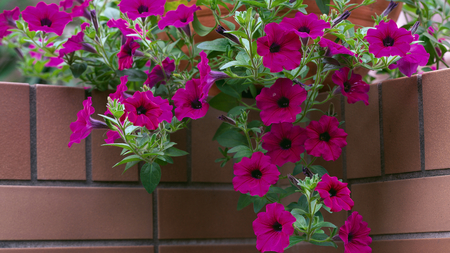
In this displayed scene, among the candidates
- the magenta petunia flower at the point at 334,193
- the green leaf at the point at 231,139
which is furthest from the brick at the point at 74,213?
the magenta petunia flower at the point at 334,193

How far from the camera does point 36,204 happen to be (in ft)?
2.93

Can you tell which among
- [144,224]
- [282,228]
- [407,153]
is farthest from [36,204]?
[407,153]

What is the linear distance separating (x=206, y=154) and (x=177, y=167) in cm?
9

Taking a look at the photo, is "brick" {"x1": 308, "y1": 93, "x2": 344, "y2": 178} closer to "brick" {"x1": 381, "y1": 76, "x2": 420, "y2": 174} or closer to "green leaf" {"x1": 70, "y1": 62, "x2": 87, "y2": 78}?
"brick" {"x1": 381, "y1": 76, "x2": 420, "y2": 174}

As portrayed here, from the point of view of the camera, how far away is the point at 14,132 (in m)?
0.90

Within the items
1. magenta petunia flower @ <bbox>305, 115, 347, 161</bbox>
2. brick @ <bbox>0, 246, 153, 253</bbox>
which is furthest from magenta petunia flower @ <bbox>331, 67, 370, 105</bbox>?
brick @ <bbox>0, 246, 153, 253</bbox>

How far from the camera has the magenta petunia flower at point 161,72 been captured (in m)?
0.89

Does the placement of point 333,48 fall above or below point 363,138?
above

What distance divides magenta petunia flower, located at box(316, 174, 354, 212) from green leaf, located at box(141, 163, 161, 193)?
341mm

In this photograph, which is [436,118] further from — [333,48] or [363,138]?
[333,48]

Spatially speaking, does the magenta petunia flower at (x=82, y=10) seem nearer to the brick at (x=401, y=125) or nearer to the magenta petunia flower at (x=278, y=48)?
the magenta petunia flower at (x=278, y=48)

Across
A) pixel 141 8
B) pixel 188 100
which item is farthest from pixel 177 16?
pixel 188 100

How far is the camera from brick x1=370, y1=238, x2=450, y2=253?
792 mm

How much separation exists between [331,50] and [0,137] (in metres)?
0.76
